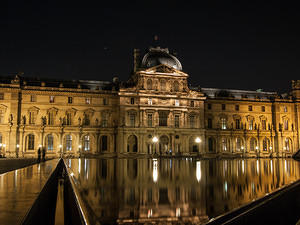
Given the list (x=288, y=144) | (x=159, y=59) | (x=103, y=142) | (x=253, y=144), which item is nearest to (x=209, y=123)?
(x=253, y=144)

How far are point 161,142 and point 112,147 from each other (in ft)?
31.5

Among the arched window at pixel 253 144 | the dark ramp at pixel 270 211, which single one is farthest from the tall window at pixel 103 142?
the dark ramp at pixel 270 211

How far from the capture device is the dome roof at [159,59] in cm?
6656

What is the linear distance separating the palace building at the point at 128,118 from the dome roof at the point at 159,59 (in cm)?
22

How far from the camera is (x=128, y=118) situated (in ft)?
198

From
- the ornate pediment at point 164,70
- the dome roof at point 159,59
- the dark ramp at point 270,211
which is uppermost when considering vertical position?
the dome roof at point 159,59

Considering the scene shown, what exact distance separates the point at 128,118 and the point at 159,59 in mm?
15348

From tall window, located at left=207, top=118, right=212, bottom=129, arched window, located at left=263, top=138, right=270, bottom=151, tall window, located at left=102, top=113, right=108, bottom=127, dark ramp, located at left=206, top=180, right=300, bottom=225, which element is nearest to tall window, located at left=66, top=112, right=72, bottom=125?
tall window, located at left=102, top=113, right=108, bottom=127

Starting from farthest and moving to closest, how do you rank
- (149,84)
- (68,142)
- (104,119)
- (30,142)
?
(149,84) < (104,119) < (68,142) < (30,142)

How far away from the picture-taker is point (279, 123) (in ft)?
242

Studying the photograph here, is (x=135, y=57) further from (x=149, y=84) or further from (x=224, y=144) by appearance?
(x=224, y=144)

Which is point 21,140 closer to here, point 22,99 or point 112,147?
point 22,99

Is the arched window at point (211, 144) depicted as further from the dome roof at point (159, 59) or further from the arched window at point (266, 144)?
the dome roof at point (159, 59)

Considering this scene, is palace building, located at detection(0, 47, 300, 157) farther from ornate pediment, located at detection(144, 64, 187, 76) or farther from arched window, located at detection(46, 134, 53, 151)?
ornate pediment, located at detection(144, 64, 187, 76)
